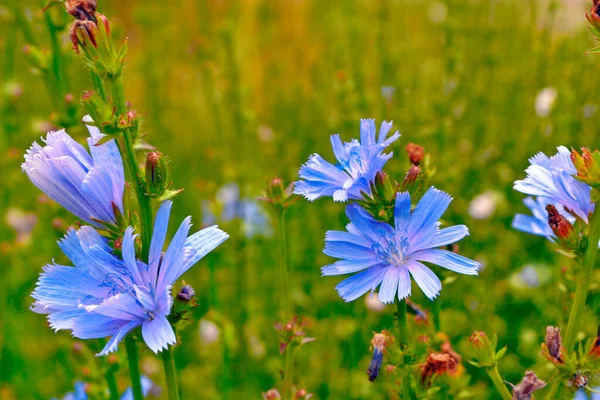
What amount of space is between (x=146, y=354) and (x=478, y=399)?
2.26 meters

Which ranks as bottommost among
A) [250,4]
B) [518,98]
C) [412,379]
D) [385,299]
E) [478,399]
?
[478,399]

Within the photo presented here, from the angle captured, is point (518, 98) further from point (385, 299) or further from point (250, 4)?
point (250, 4)

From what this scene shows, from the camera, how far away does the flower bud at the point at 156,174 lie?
4.73 ft

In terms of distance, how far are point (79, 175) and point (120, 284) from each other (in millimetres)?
269

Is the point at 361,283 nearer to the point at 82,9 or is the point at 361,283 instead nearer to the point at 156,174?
the point at 156,174

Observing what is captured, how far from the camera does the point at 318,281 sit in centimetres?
462

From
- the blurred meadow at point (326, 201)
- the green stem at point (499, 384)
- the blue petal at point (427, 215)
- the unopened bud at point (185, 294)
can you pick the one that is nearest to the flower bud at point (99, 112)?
the unopened bud at point (185, 294)

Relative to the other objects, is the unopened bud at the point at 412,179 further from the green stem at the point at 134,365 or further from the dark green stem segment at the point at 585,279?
the green stem at the point at 134,365

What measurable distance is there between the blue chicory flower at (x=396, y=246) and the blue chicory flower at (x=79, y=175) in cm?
53

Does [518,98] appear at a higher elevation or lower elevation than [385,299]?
higher

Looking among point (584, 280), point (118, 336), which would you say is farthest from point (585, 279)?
point (118, 336)

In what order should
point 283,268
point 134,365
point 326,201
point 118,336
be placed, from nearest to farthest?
point 118,336 < point 134,365 < point 283,268 < point 326,201

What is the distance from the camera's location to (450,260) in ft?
5.07

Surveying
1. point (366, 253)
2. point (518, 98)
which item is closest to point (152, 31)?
point (518, 98)
